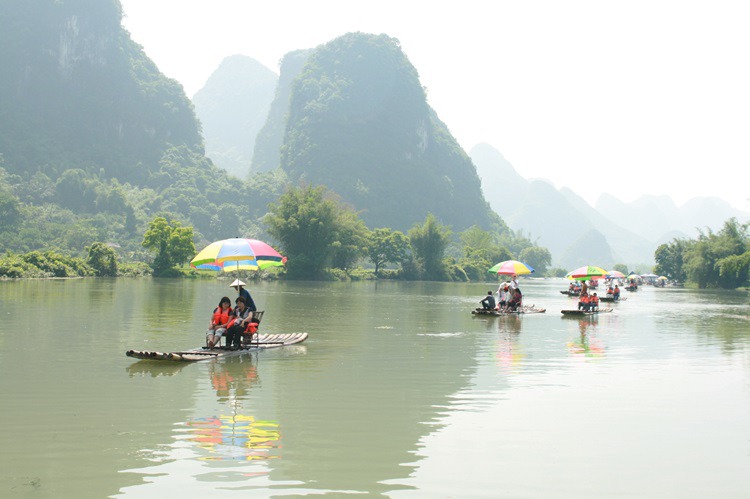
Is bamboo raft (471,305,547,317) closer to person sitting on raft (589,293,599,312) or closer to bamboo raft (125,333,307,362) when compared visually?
person sitting on raft (589,293,599,312)

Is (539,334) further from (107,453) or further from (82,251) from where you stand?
(82,251)

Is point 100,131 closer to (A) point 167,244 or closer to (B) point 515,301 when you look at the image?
(A) point 167,244

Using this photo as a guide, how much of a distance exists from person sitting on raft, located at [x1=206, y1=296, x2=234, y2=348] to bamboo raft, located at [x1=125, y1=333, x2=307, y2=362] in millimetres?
225

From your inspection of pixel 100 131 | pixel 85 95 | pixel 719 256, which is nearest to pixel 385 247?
pixel 719 256

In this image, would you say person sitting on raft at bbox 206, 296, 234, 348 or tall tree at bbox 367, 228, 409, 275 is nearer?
person sitting on raft at bbox 206, 296, 234, 348

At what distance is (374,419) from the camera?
10.3m

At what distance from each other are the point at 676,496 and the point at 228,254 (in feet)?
40.5

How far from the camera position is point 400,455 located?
8.42 metres

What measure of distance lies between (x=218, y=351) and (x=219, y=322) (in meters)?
0.89

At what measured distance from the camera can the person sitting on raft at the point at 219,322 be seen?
639 inches

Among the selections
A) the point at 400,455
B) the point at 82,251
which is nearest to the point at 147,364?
the point at 400,455

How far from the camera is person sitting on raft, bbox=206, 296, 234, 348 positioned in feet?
53.3

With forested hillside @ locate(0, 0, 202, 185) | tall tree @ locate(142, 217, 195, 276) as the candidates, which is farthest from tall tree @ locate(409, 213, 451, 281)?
forested hillside @ locate(0, 0, 202, 185)

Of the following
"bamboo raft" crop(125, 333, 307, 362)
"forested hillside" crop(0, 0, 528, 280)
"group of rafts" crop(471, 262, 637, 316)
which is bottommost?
"bamboo raft" crop(125, 333, 307, 362)
